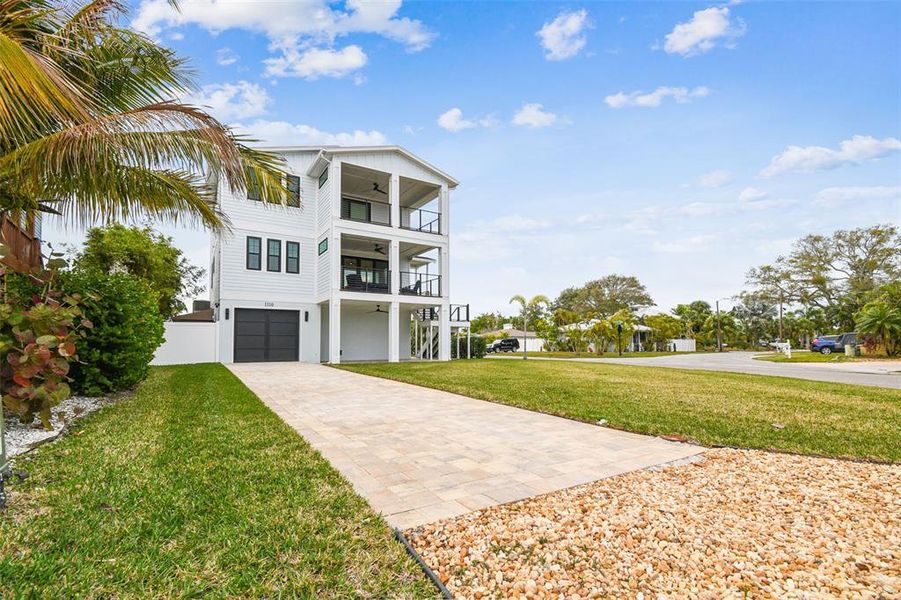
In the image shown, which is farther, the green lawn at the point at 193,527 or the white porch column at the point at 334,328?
the white porch column at the point at 334,328

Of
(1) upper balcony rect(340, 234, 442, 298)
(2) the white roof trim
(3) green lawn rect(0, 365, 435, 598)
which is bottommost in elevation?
(3) green lawn rect(0, 365, 435, 598)

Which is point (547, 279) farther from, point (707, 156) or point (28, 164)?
point (28, 164)

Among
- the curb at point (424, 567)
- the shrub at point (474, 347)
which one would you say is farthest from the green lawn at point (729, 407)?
the shrub at point (474, 347)

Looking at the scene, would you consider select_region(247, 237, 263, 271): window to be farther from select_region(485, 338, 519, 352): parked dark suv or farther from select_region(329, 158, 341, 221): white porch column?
select_region(485, 338, 519, 352): parked dark suv

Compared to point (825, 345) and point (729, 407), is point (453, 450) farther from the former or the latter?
point (825, 345)

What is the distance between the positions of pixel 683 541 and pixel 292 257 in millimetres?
18045

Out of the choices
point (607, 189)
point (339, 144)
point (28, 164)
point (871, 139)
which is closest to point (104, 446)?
point (28, 164)

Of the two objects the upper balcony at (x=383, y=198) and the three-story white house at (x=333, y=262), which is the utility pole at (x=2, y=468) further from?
the upper balcony at (x=383, y=198)

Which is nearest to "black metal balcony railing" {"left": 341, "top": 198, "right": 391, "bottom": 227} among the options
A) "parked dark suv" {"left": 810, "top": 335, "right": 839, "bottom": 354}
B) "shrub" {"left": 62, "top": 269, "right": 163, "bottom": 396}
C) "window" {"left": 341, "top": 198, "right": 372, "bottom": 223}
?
"window" {"left": 341, "top": 198, "right": 372, "bottom": 223}

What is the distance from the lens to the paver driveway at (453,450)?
3.19 m

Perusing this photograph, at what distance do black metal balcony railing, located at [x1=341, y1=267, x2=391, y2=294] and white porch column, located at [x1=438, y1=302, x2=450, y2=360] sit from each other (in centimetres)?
261

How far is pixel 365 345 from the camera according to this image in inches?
789

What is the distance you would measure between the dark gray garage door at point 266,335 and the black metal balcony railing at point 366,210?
4.97 meters

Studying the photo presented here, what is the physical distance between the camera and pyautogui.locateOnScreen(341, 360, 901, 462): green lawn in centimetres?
480
